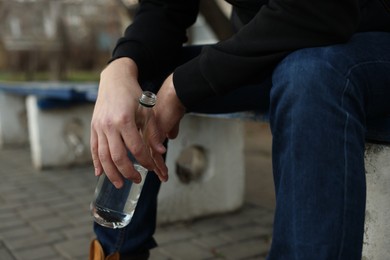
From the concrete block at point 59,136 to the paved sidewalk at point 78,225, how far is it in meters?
0.23

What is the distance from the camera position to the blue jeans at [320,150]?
792 mm

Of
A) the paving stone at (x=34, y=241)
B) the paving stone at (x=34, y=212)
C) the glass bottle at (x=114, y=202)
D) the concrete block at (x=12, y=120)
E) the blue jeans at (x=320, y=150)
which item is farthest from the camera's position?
the concrete block at (x=12, y=120)

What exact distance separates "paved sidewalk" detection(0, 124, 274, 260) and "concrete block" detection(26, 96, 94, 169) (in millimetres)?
229

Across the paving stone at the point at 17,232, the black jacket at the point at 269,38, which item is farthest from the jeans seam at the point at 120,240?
the paving stone at the point at 17,232

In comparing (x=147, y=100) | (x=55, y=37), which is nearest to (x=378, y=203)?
(x=147, y=100)

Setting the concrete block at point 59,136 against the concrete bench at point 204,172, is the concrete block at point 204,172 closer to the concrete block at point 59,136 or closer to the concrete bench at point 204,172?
the concrete bench at point 204,172

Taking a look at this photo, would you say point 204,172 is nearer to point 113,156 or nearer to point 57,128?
point 113,156

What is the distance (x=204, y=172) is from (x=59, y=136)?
184 centimetres

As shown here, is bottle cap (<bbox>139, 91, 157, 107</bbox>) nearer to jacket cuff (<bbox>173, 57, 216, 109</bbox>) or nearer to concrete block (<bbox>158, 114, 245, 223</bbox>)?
jacket cuff (<bbox>173, 57, 216, 109</bbox>)

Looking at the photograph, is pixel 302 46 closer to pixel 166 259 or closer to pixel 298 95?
pixel 298 95

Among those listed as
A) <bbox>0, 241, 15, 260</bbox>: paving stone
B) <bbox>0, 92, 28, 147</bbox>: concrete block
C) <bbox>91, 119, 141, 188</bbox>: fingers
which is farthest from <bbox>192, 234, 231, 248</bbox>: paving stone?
<bbox>0, 92, 28, 147</bbox>: concrete block

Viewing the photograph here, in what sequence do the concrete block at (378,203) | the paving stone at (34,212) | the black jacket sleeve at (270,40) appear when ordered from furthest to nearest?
the paving stone at (34,212) < the concrete block at (378,203) < the black jacket sleeve at (270,40)

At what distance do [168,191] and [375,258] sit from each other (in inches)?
57.9

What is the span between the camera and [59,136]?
406 cm
